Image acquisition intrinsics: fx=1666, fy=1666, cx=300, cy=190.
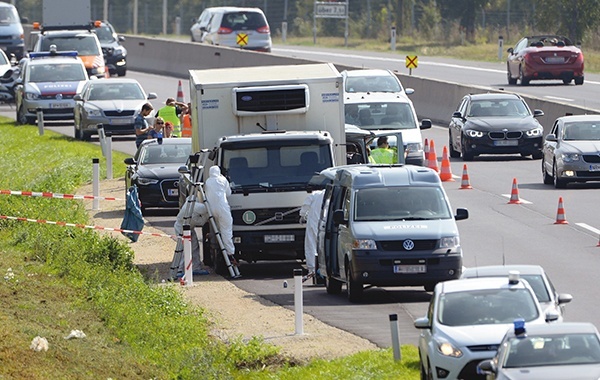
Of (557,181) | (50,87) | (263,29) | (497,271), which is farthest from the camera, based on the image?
(263,29)

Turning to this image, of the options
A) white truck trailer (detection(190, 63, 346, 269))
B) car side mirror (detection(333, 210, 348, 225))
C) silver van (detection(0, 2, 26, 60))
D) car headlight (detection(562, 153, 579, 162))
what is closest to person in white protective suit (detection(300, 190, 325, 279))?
white truck trailer (detection(190, 63, 346, 269))

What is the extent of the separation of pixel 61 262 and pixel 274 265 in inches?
125

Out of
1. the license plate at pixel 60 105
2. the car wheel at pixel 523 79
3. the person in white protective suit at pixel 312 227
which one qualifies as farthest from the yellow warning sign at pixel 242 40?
the person in white protective suit at pixel 312 227

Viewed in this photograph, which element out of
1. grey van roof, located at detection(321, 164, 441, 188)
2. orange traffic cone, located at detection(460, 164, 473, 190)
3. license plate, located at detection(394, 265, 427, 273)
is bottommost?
orange traffic cone, located at detection(460, 164, 473, 190)

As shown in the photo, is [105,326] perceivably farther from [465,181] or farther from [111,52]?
[111,52]

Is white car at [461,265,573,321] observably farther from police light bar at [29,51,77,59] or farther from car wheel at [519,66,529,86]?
car wheel at [519,66,529,86]

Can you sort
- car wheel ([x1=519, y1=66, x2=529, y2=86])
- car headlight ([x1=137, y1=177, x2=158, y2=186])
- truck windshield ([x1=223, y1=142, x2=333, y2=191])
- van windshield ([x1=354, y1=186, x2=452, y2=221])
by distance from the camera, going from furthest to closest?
car wheel ([x1=519, y1=66, x2=529, y2=86])
car headlight ([x1=137, y1=177, x2=158, y2=186])
truck windshield ([x1=223, y1=142, x2=333, y2=191])
van windshield ([x1=354, y1=186, x2=452, y2=221])

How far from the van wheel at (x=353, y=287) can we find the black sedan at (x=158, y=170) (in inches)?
416

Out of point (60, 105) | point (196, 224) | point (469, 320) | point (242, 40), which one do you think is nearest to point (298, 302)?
point (469, 320)

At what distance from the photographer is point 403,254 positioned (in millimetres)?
20156

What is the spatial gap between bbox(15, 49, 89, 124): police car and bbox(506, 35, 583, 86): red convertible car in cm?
1462

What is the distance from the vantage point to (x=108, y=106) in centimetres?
4331

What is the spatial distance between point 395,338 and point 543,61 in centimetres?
3938

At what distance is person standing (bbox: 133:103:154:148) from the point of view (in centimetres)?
3584
